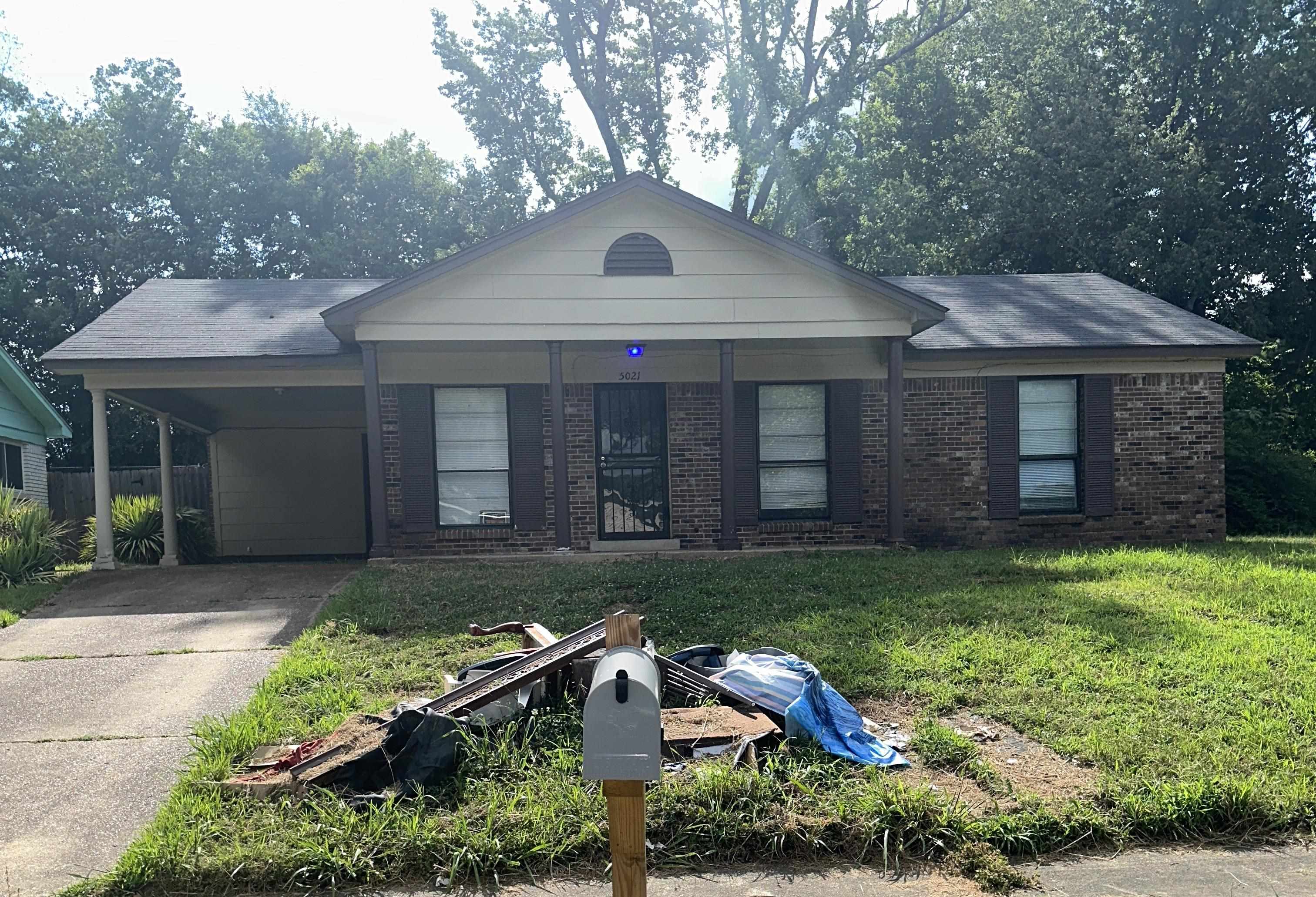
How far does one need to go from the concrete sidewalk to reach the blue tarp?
3.05ft

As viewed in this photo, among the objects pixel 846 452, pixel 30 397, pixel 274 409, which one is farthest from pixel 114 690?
pixel 30 397

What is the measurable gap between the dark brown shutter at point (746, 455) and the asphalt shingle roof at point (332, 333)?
218 cm

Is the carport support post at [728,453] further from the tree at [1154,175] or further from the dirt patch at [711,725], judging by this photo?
the tree at [1154,175]

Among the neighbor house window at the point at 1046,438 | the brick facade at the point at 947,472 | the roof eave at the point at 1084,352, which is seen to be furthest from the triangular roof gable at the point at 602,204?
the neighbor house window at the point at 1046,438

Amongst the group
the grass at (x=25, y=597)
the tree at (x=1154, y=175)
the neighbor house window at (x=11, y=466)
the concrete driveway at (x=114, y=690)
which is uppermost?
the tree at (x=1154, y=175)

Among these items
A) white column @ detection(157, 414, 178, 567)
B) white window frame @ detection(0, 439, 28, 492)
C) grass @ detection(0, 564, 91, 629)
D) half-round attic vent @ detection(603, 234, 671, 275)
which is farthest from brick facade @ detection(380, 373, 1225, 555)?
white window frame @ detection(0, 439, 28, 492)

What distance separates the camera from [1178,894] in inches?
138

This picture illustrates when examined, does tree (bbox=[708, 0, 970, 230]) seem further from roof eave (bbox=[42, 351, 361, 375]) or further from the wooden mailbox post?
the wooden mailbox post

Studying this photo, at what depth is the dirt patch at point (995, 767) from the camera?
13.9 ft

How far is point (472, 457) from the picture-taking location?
12.4m

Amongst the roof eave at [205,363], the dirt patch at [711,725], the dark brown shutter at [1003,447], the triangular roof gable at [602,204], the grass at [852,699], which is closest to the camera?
the grass at [852,699]

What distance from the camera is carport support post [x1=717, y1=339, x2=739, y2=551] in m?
11.5

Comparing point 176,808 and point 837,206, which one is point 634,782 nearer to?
point 176,808

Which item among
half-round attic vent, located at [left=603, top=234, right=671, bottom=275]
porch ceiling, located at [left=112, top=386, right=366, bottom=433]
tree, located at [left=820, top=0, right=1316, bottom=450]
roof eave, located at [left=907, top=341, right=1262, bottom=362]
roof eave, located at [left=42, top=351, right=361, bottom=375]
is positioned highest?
tree, located at [left=820, top=0, right=1316, bottom=450]
